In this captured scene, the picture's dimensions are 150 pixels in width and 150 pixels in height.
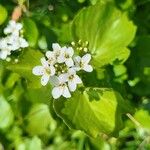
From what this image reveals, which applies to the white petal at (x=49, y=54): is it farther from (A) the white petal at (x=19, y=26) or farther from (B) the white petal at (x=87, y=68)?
(A) the white petal at (x=19, y=26)

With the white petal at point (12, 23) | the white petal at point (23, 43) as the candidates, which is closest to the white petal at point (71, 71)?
the white petal at point (23, 43)

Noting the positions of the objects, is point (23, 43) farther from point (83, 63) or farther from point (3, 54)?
point (83, 63)

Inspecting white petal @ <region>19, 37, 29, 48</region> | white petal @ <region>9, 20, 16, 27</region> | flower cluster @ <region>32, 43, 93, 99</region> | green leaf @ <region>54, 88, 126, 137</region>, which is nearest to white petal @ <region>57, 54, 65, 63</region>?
flower cluster @ <region>32, 43, 93, 99</region>

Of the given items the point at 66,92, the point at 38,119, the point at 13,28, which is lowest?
the point at 38,119

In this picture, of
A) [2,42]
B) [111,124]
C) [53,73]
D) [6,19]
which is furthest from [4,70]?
[111,124]

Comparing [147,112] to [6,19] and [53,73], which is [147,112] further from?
[6,19]

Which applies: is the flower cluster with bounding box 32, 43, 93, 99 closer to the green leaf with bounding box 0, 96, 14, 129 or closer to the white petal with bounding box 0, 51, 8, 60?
the white petal with bounding box 0, 51, 8, 60

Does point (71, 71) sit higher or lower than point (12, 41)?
lower

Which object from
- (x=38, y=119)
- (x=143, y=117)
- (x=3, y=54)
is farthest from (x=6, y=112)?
(x=143, y=117)
